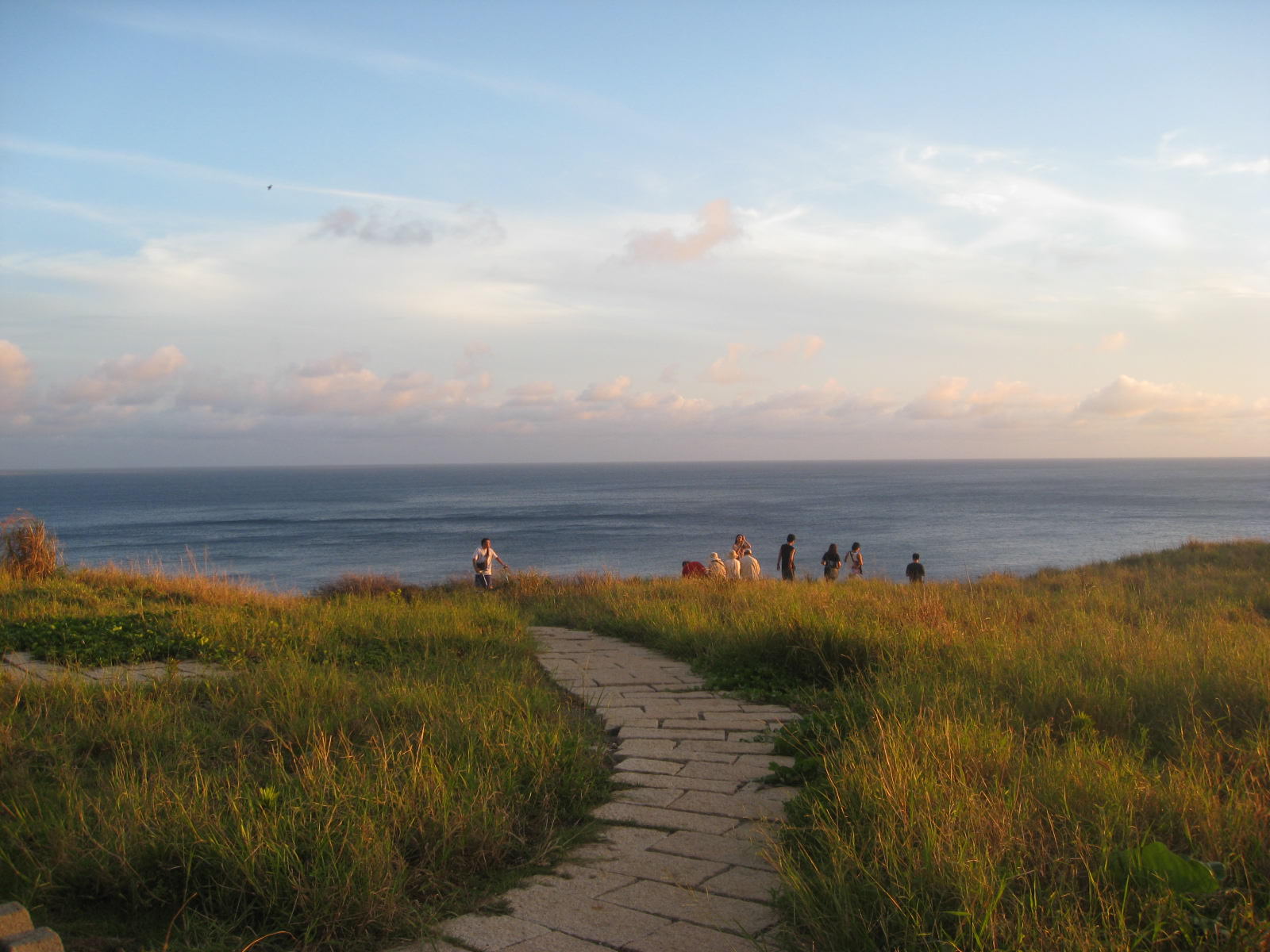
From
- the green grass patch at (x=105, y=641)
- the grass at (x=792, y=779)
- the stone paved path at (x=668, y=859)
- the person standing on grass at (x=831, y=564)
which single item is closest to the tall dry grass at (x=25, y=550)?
the green grass patch at (x=105, y=641)

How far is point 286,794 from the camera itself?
362cm

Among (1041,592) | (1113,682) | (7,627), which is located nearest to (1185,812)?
(1113,682)

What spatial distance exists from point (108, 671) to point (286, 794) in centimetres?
403

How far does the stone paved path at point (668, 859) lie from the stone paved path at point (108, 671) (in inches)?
120

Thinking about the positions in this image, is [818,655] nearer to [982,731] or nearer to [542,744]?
[982,731]

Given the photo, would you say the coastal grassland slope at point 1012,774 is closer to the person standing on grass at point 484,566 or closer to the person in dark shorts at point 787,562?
the person standing on grass at point 484,566

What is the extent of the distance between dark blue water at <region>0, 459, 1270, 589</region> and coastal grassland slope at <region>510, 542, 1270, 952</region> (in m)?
17.8

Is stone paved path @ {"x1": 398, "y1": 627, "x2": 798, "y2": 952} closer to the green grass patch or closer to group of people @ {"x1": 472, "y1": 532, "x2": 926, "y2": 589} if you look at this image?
the green grass patch

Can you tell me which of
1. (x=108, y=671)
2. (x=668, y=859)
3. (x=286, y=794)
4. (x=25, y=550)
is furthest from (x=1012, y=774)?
(x=25, y=550)

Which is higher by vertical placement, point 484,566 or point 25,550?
point 25,550

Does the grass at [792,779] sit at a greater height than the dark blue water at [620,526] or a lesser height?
greater

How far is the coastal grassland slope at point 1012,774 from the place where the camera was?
264cm

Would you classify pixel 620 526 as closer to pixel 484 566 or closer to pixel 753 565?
pixel 753 565

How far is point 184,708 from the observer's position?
5.27 m
